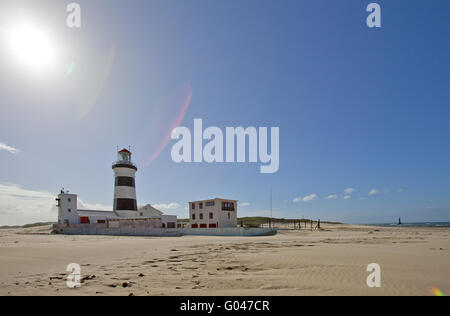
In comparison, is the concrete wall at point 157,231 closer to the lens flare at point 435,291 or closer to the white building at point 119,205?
the white building at point 119,205

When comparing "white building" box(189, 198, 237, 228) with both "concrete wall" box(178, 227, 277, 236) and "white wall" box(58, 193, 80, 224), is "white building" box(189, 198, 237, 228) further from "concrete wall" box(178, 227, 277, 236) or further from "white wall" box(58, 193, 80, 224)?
"white wall" box(58, 193, 80, 224)

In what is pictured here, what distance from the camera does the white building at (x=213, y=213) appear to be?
4416 centimetres

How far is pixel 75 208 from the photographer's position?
48312 millimetres

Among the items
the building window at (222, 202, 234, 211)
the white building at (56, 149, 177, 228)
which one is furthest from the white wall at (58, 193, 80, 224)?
the building window at (222, 202, 234, 211)

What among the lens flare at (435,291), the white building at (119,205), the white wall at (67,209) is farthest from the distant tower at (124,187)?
the lens flare at (435,291)

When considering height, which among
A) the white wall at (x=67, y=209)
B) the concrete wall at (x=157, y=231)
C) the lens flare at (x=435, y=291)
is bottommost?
the concrete wall at (x=157, y=231)

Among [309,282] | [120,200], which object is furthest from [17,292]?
[120,200]

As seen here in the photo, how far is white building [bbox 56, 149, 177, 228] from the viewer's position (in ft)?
153

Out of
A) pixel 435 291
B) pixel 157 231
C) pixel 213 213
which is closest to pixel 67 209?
pixel 157 231

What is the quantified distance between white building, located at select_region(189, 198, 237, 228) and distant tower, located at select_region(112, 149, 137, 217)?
528 inches

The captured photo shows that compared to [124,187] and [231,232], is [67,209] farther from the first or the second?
[231,232]

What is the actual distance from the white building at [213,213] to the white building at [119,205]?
5005 millimetres
